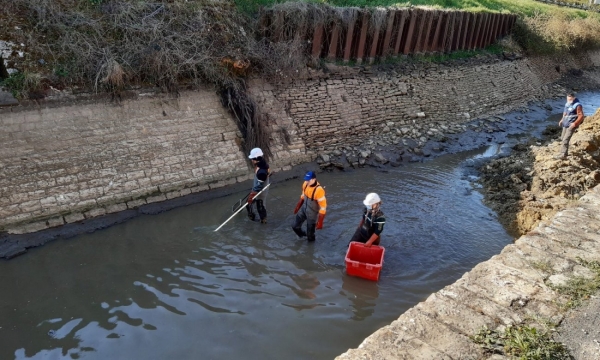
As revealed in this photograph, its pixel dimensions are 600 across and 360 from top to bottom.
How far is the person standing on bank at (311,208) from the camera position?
8.16 meters

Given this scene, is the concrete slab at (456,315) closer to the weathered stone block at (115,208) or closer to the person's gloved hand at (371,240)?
the person's gloved hand at (371,240)

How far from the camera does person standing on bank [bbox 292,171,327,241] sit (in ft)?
26.8

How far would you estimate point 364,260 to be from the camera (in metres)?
7.85

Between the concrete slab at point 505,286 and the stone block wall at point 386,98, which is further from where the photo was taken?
the stone block wall at point 386,98

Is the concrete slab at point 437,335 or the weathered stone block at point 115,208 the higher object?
the concrete slab at point 437,335

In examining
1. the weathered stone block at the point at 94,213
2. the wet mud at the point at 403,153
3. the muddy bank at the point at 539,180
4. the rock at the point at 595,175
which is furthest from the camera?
the rock at the point at 595,175

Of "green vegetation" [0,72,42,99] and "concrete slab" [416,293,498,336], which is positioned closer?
"concrete slab" [416,293,498,336]

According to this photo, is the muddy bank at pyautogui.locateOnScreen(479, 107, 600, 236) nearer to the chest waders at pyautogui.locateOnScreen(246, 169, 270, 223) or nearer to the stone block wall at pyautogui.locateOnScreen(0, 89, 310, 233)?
the chest waders at pyautogui.locateOnScreen(246, 169, 270, 223)

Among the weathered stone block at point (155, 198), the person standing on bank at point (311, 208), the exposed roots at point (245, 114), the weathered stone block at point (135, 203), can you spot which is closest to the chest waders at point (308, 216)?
the person standing on bank at point (311, 208)

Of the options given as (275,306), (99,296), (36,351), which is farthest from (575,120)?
(36,351)

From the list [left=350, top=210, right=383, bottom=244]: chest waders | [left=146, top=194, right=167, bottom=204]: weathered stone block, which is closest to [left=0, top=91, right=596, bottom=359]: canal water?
[left=146, top=194, right=167, bottom=204]: weathered stone block

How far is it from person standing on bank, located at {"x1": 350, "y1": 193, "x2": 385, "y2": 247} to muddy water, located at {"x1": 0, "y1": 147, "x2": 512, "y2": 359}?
2.29ft

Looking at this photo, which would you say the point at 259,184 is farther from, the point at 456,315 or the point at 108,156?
the point at 456,315

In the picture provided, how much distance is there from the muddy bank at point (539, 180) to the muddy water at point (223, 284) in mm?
642
